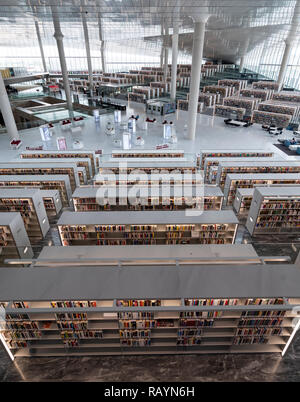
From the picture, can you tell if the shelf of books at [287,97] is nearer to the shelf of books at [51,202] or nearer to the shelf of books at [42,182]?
the shelf of books at [42,182]

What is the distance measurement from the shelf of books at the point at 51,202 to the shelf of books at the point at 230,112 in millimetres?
20178

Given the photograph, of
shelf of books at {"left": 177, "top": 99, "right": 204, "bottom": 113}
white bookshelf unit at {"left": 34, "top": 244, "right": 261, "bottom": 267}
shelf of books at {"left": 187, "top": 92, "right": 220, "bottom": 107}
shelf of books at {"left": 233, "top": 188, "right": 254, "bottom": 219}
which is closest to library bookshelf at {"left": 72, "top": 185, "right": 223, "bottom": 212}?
shelf of books at {"left": 233, "top": 188, "right": 254, "bottom": 219}

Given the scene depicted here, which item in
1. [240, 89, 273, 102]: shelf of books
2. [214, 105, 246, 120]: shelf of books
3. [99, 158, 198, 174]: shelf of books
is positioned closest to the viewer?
[99, 158, 198, 174]: shelf of books

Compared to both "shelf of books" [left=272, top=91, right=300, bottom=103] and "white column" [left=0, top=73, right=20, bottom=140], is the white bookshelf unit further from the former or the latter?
"shelf of books" [left=272, top=91, right=300, bottom=103]

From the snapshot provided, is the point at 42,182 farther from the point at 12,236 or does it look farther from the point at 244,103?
the point at 244,103

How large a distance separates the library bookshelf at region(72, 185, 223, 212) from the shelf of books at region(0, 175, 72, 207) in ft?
4.62

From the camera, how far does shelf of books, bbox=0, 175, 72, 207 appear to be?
9.90 m

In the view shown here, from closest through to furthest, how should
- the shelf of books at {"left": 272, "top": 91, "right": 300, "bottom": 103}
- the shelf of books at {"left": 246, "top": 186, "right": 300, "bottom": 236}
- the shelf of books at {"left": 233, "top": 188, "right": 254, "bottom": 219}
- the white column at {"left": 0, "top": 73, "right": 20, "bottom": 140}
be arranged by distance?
the shelf of books at {"left": 246, "top": 186, "right": 300, "bottom": 236} → the shelf of books at {"left": 233, "top": 188, "right": 254, "bottom": 219} → the white column at {"left": 0, "top": 73, "right": 20, "bottom": 140} → the shelf of books at {"left": 272, "top": 91, "right": 300, "bottom": 103}

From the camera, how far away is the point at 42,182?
10070mm

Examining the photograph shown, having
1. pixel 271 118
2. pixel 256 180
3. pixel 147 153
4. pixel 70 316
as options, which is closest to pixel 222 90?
pixel 271 118

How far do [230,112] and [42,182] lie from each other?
20.7 m

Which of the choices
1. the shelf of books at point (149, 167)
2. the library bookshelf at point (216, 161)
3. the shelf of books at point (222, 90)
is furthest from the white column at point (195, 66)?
the shelf of books at point (222, 90)
